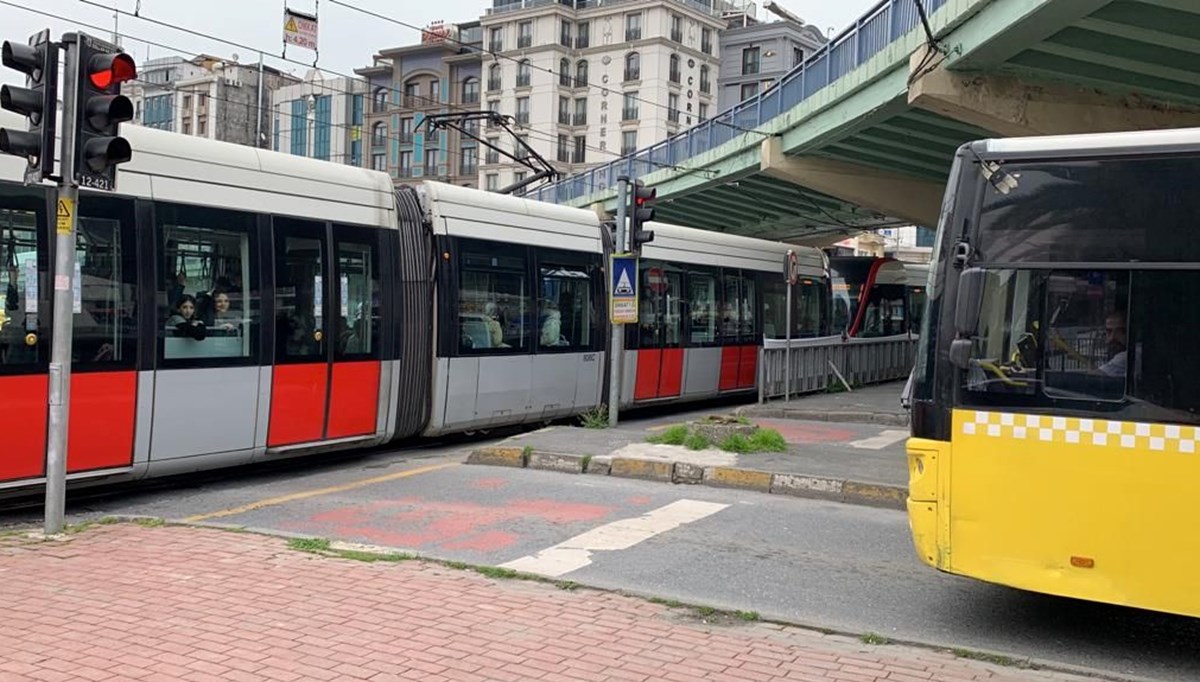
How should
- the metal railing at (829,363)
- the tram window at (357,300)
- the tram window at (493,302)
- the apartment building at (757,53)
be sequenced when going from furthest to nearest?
1. the apartment building at (757,53)
2. the metal railing at (829,363)
3. the tram window at (493,302)
4. the tram window at (357,300)

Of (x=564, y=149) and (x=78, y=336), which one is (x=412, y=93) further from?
(x=78, y=336)

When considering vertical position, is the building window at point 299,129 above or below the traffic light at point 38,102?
above

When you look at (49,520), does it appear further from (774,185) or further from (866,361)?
(774,185)

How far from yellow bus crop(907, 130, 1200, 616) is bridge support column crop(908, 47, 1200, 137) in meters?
10.4

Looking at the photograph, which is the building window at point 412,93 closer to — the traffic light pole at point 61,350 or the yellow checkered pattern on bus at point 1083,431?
the traffic light pole at point 61,350

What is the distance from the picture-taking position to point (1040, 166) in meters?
5.67

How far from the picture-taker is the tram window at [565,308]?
13.9 m

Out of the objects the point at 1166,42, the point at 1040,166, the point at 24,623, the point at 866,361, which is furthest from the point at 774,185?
the point at 24,623

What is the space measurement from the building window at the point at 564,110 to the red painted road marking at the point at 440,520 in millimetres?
70682

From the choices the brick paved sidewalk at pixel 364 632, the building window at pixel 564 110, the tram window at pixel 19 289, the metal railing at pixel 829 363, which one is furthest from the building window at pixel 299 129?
the brick paved sidewalk at pixel 364 632

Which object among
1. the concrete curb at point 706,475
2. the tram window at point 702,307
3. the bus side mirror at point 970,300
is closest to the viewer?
the bus side mirror at point 970,300

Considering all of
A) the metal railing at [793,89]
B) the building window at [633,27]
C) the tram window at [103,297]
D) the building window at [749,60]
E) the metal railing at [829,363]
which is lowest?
the metal railing at [829,363]

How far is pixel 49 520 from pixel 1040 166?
7149mm

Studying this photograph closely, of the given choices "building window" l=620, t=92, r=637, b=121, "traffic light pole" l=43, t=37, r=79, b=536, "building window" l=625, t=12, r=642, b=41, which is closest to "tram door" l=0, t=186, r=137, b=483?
"traffic light pole" l=43, t=37, r=79, b=536
